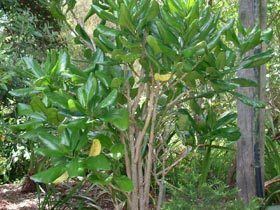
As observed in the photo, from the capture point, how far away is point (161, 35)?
7.59ft

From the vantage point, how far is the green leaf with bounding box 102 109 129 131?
7.16ft

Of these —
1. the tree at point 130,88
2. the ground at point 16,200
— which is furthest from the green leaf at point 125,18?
the ground at point 16,200

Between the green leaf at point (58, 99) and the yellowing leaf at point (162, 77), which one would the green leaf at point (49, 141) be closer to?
the green leaf at point (58, 99)

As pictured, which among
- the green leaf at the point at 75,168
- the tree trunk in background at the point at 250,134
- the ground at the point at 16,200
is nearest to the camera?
the green leaf at the point at 75,168

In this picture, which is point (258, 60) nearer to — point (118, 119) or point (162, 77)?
point (162, 77)

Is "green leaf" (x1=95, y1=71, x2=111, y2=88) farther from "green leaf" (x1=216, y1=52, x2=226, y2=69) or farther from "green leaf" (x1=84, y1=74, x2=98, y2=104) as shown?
"green leaf" (x1=216, y1=52, x2=226, y2=69)

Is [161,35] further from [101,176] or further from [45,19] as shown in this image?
[45,19]

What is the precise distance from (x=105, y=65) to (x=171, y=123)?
2.74 feet

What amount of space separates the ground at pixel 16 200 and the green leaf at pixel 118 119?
2380 mm

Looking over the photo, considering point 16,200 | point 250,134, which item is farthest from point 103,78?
point 16,200


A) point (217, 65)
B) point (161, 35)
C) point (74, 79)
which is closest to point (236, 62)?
point (217, 65)

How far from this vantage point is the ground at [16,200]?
4.38 meters

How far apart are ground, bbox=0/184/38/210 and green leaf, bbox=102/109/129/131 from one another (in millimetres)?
2380

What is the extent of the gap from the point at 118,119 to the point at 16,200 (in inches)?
116
